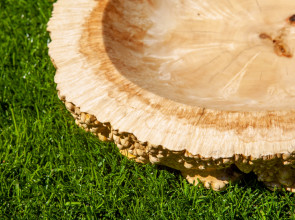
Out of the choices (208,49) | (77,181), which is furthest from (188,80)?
(77,181)

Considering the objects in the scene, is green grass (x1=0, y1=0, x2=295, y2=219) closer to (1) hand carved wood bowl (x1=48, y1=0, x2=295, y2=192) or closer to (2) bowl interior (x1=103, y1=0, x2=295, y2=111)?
(1) hand carved wood bowl (x1=48, y1=0, x2=295, y2=192)

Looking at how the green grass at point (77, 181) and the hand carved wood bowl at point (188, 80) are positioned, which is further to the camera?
the green grass at point (77, 181)

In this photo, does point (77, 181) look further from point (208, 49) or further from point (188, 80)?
point (208, 49)

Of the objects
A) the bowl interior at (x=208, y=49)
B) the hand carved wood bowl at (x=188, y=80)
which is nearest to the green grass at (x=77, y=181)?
the hand carved wood bowl at (x=188, y=80)

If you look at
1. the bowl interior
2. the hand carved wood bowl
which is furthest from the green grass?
the bowl interior

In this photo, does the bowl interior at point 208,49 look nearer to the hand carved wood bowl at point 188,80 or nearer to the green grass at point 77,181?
the hand carved wood bowl at point 188,80

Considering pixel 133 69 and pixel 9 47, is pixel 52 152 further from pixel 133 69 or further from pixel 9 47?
pixel 9 47
